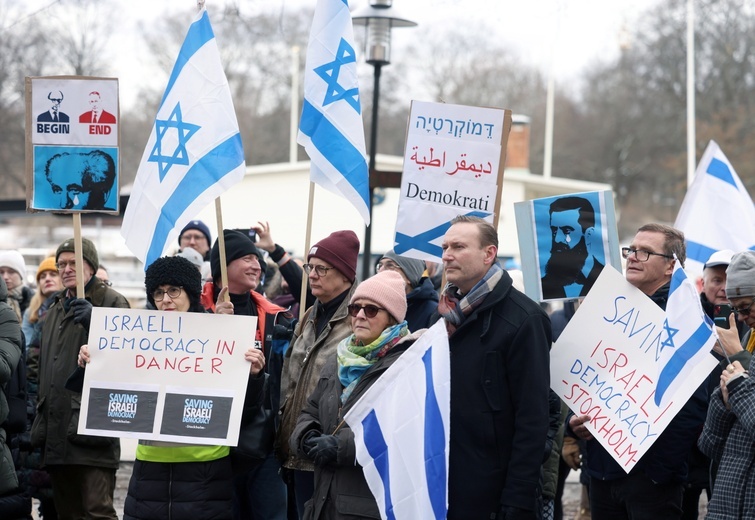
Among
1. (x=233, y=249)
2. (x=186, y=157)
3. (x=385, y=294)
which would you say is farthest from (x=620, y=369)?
(x=186, y=157)

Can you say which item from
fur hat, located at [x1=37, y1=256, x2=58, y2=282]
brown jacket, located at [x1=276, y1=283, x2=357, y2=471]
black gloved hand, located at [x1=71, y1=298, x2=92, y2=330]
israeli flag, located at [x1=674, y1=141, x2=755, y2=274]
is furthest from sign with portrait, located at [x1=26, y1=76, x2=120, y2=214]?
israeli flag, located at [x1=674, y1=141, x2=755, y2=274]

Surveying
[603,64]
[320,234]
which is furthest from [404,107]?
[320,234]

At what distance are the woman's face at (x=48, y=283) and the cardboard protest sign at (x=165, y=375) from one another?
293 cm

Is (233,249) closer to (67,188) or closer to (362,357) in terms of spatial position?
(67,188)

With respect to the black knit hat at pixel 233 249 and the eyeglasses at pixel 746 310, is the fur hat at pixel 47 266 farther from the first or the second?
the eyeglasses at pixel 746 310

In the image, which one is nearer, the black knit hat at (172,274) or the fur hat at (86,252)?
the black knit hat at (172,274)

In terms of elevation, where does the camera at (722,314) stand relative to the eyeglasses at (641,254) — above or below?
below

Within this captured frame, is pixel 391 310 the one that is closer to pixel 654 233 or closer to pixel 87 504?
pixel 654 233

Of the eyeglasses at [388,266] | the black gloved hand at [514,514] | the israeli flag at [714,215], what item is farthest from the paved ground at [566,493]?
the black gloved hand at [514,514]

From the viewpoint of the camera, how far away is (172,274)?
5594mm

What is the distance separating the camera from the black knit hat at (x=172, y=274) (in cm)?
559

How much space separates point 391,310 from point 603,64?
52103mm

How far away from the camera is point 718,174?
8.98 m

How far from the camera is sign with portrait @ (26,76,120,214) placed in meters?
6.05
